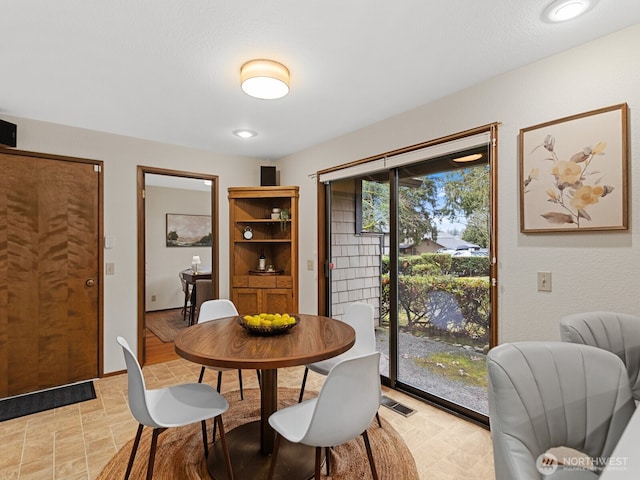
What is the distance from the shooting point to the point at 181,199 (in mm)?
6691

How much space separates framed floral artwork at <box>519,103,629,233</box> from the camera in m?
1.81

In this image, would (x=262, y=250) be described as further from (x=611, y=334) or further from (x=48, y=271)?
(x=611, y=334)

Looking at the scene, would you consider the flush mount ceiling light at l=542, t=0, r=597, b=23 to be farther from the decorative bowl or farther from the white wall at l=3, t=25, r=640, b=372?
the decorative bowl

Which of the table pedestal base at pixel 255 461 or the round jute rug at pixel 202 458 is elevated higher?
the table pedestal base at pixel 255 461

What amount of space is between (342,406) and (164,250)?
235 inches

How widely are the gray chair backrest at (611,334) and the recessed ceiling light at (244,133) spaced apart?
2.97 m

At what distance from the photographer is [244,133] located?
344 centimetres

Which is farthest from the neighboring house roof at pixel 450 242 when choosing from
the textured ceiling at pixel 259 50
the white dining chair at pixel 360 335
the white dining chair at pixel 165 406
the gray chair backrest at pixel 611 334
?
the white dining chair at pixel 165 406

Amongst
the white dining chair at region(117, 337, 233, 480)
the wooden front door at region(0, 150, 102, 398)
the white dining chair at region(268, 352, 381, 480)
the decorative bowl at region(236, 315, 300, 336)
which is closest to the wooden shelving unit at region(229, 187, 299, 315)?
the wooden front door at region(0, 150, 102, 398)

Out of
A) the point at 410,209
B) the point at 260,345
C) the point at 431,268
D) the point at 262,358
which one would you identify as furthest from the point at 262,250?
the point at 262,358

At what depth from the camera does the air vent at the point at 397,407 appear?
8.58 ft

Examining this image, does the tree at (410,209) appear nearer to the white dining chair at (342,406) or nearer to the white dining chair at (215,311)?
the white dining chair at (215,311)

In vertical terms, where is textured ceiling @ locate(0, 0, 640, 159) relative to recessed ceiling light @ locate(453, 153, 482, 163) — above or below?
above

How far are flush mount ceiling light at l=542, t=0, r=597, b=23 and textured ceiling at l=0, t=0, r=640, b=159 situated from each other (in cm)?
5
